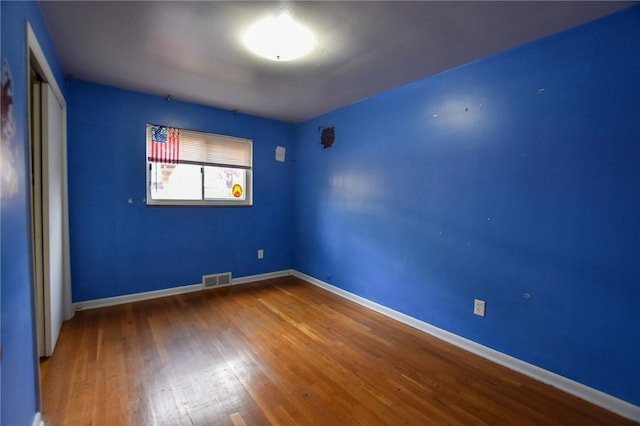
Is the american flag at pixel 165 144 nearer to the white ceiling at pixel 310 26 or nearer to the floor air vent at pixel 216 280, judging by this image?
the white ceiling at pixel 310 26

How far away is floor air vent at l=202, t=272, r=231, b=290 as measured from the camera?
3768 mm

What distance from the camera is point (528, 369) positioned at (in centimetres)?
207

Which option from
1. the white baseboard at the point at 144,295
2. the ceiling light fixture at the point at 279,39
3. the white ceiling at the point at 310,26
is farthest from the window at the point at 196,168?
the ceiling light fixture at the point at 279,39

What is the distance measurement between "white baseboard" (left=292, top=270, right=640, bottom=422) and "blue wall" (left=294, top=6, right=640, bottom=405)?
0.04m

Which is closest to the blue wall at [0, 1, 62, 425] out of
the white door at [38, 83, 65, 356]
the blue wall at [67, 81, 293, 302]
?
the white door at [38, 83, 65, 356]

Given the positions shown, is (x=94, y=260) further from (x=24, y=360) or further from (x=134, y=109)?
(x=24, y=360)

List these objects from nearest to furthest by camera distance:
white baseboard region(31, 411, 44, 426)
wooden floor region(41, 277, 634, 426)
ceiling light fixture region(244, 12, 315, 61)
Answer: white baseboard region(31, 411, 44, 426) → wooden floor region(41, 277, 634, 426) → ceiling light fixture region(244, 12, 315, 61)

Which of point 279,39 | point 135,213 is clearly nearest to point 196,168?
point 135,213

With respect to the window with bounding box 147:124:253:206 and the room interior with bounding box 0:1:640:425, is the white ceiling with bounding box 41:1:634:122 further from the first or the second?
the window with bounding box 147:124:253:206

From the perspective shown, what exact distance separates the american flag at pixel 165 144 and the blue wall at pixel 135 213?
9 cm

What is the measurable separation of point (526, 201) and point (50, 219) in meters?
3.57

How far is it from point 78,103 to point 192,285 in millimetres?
2318

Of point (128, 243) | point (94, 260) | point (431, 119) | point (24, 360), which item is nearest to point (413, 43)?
point (431, 119)

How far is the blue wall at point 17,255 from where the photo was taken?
115 centimetres
